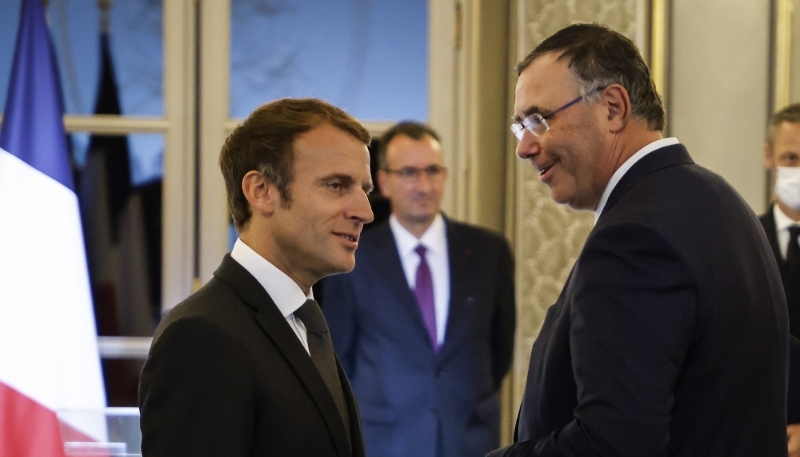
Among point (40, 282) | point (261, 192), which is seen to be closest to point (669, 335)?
point (261, 192)

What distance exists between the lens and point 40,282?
3.07m

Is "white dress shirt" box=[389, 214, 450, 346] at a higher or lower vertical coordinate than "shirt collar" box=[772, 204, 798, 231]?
lower

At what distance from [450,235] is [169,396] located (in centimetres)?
205

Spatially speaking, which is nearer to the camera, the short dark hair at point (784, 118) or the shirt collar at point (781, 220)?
the shirt collar at point (781, 220)

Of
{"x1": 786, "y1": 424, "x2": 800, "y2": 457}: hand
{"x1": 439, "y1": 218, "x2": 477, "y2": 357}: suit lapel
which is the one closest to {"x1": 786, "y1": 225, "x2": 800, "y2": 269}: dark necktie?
{"x1": 786, "y1": 424, "x2": 800, "y2": 457}: hand

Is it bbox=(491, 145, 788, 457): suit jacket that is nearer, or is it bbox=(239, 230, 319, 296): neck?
bbox=(491, 145, 788, 457): suit jacket

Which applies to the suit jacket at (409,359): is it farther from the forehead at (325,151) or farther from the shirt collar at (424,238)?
the forehead at (325,151)

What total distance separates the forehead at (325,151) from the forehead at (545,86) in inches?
11.5

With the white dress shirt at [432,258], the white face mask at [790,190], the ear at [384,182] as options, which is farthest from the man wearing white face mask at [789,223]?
the ear at [384,182]

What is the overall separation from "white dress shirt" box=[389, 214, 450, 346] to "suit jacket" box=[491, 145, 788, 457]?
1.70m

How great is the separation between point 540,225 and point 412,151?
Answer: 27.8 inches

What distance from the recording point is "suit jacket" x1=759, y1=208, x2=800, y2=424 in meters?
2.36

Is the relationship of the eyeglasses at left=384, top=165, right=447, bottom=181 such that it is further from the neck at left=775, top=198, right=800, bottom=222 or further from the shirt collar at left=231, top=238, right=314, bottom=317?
the shirt collar at left=231, top=238, right=314, bottom=317

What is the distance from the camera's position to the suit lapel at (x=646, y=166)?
1452mm
